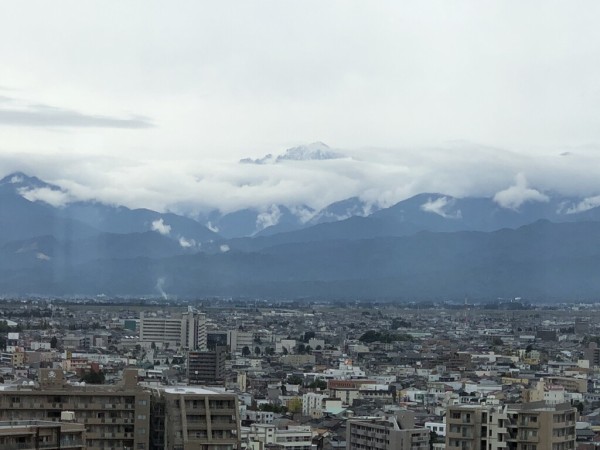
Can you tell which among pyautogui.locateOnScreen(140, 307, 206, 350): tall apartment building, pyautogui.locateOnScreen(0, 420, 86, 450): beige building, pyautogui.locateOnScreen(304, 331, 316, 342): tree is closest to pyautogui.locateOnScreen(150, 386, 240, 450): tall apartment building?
pyautogui.locateOnScreen(0, 420, 86, 450): beige building

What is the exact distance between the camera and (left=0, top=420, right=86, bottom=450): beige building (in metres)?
17.5

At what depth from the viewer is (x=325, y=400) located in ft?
177

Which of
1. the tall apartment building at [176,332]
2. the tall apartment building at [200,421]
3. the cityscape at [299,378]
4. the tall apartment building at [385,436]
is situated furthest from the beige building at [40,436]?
the tall apartment building at [176,332]

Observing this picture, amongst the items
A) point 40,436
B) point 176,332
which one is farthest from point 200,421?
point 176,332

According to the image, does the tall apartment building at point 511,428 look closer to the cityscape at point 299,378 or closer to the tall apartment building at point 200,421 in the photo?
the cityscape at point 299,378

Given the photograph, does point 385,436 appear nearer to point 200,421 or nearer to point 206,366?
point 200,421

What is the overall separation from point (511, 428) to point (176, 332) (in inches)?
2869

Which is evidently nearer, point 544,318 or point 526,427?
point 526,427

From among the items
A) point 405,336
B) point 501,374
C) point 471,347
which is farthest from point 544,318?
point 501,374

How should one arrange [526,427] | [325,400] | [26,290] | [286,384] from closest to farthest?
[526,427]
[325,400]
[286,384]
[26,290]

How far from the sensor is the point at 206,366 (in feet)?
215

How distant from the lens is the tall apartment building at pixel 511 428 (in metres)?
22.1

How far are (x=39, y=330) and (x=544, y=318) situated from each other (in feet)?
180

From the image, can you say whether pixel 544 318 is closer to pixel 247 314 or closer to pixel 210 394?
pixel 247 314
